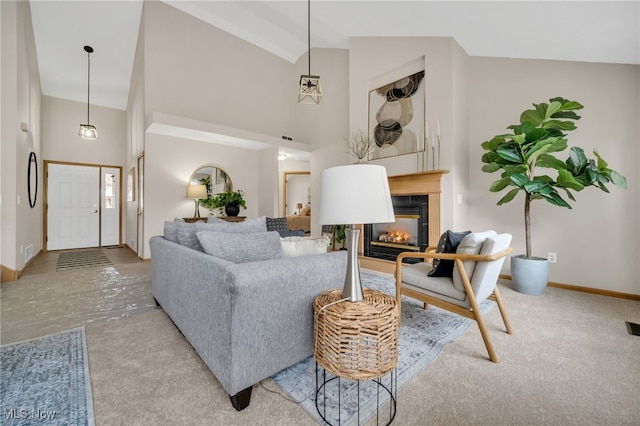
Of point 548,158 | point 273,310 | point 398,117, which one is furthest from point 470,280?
point 398,117

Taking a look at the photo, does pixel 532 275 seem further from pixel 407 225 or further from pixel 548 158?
pixel 407 225

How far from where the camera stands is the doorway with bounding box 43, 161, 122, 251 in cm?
584

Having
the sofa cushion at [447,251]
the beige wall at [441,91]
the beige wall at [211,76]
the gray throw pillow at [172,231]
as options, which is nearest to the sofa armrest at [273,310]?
the sofa cushion at [447,251]

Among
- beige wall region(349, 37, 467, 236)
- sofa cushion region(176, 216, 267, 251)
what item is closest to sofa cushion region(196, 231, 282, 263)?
sofa cushion region(176, 216, 267, 251)

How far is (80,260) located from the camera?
182 inches

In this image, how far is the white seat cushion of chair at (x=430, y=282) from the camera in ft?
5.89

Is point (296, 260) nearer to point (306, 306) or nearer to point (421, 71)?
point (306, 306)

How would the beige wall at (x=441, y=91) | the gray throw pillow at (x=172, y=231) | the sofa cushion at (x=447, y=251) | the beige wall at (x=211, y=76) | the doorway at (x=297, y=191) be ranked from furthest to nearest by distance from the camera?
the doorway at (x=297, y=191) < the beige wall at (x=211, y=76) < the beige wall at (x=441, y=91) < the gray throw pillow at (x=172, y=231) < the sofa cushion at (x=447, y=251)

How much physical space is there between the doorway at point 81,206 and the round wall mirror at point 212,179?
3115 mm

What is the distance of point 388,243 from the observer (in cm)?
399

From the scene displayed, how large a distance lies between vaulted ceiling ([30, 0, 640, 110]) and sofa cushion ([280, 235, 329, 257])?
3011 millimetres

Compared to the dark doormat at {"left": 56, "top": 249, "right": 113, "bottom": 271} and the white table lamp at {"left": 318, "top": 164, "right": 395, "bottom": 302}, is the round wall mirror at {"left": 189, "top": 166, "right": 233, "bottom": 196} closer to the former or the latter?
the dark doormat at {"left": 56, "top": 249, "right": 113, "bottom": 271}

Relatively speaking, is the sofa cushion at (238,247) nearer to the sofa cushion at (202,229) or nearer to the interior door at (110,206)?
the sofa cushion at (202,229)

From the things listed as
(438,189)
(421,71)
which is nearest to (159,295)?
(438,189)
